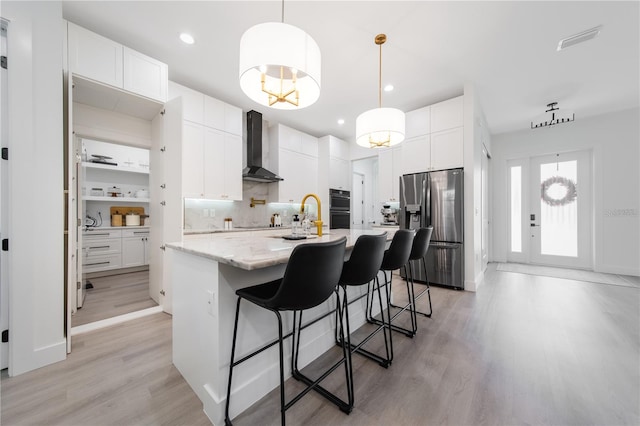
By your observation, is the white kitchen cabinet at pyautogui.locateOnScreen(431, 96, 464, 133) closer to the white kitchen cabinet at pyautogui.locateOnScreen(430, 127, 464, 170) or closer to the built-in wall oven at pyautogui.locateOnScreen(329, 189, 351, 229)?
the white kitchen cabinet at pyautogui.locateOnScreen(430, 127, 464, 170)

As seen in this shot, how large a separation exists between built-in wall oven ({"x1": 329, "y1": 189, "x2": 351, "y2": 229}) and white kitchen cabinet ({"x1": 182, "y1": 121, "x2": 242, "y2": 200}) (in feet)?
6.77

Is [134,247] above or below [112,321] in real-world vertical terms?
above

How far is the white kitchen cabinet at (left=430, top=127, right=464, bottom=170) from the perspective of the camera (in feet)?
11.5

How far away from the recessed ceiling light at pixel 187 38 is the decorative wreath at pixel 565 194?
21.8 feet

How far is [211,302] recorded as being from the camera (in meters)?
1.30

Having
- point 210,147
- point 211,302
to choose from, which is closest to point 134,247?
point 210,147

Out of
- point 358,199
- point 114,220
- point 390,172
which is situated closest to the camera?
point 114,220

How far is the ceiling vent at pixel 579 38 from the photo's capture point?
2346 mm

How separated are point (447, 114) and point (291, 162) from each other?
9.16 ft

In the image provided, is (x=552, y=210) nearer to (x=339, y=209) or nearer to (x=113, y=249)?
(x=339, y=209)

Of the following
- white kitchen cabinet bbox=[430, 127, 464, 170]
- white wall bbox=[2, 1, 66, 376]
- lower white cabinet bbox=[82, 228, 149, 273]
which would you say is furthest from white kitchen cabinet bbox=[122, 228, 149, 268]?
white kitchen cabinet bbox=[430, 127, 464, 170]

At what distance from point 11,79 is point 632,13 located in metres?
5.03

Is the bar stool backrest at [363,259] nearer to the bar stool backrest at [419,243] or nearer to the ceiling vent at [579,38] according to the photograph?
the bar stool backrest at [419,243]

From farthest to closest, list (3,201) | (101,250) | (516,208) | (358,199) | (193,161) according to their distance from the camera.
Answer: (358,199), (516,208), (101,250), (193,161), (3,201)
